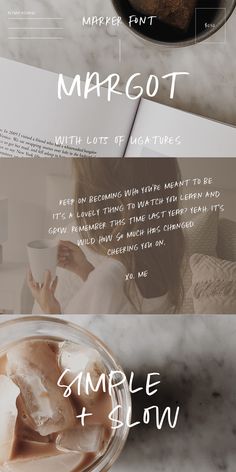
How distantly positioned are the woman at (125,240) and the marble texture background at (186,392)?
0.10ft

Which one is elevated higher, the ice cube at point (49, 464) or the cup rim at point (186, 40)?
the cup rim at point (186, 40)

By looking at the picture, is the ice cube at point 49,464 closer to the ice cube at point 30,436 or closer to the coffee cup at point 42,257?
the ice cube at point 30,436

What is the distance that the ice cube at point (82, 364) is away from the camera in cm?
43

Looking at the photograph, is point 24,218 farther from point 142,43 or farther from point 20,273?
point 142,43

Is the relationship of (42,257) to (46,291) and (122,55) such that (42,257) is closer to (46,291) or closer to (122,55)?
(46,291)

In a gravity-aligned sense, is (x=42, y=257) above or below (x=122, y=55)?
below

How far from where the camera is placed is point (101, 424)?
437mm

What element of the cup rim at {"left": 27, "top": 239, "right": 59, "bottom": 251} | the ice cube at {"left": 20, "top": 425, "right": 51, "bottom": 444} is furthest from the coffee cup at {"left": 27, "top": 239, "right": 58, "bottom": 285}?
the ice cube at {"left": 20, "top": 425, "right": 51, "bottom": 444}

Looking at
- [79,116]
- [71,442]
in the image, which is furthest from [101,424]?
[79,116]

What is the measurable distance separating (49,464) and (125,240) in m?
0.21

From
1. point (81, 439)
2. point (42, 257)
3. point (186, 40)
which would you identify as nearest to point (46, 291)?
point (42, 257)

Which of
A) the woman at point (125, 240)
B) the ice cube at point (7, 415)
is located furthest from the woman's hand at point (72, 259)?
the ice cube at point (7, 415)

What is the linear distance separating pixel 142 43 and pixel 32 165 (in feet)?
0.47

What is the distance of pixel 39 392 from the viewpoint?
0.43m
